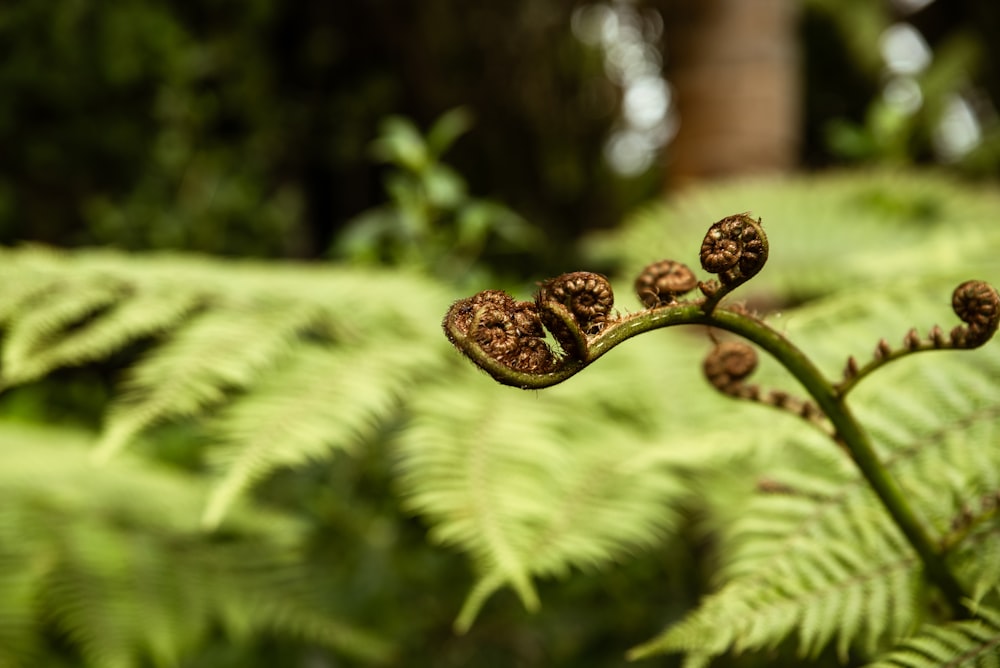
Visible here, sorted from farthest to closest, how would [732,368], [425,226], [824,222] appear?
[824,222] → [425,226] → [732,368]

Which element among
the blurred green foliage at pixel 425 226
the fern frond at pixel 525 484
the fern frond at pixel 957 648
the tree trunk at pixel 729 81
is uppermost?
the tree trunk at pixel 729 81

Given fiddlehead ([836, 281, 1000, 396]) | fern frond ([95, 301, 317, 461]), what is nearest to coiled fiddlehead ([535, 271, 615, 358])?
fiddlehead ([836, 281, 1000, 396])

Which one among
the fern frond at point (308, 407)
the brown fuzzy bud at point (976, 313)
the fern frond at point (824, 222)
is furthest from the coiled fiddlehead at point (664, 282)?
the fern frond at point (824, 222)

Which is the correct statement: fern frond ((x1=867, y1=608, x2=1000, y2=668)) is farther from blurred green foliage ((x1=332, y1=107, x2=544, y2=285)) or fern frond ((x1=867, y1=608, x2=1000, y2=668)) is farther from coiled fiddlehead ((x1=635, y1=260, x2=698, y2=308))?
blurred green foliage ((x1=332, y1=107, x2=544, y2=285))

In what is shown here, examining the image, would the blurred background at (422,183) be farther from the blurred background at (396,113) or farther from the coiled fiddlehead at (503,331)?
the coiled fiddlehead at (503,331)

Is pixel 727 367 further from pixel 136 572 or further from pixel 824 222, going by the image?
pixel 824 222

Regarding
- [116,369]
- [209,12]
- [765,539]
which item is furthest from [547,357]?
[209,12]

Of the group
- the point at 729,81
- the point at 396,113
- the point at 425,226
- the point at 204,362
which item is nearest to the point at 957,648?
the point at 204,362
